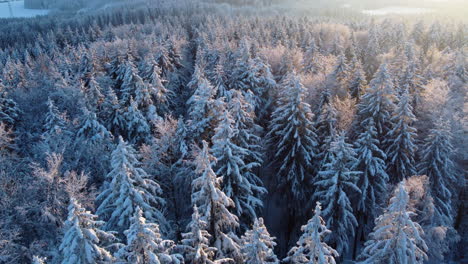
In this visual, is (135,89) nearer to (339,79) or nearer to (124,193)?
(124,193)

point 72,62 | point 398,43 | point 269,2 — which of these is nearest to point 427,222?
point 398,43

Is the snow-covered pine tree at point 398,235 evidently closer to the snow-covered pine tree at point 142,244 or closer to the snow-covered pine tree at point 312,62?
the snow-covered pine tree at point 142,244

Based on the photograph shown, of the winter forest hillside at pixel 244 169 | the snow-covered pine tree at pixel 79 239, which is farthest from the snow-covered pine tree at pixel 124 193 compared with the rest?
the snow-covered pine tree at pixel 79 239

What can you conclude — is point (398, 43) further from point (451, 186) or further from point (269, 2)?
point (269, 2)

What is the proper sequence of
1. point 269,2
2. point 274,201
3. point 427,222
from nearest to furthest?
point 427,222
point 274,201
point 269,2

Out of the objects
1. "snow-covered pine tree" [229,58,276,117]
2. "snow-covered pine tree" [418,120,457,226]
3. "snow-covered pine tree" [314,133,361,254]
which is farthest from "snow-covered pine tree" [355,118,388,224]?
"snow-covered pine tree" [229,58,276,117]

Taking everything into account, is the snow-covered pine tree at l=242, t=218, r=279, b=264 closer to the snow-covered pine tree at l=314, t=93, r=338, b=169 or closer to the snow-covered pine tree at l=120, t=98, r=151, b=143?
the snow-covered pine tree at l=314, t=93, r=338, b=169

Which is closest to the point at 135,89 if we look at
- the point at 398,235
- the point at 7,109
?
the point at 7,109
